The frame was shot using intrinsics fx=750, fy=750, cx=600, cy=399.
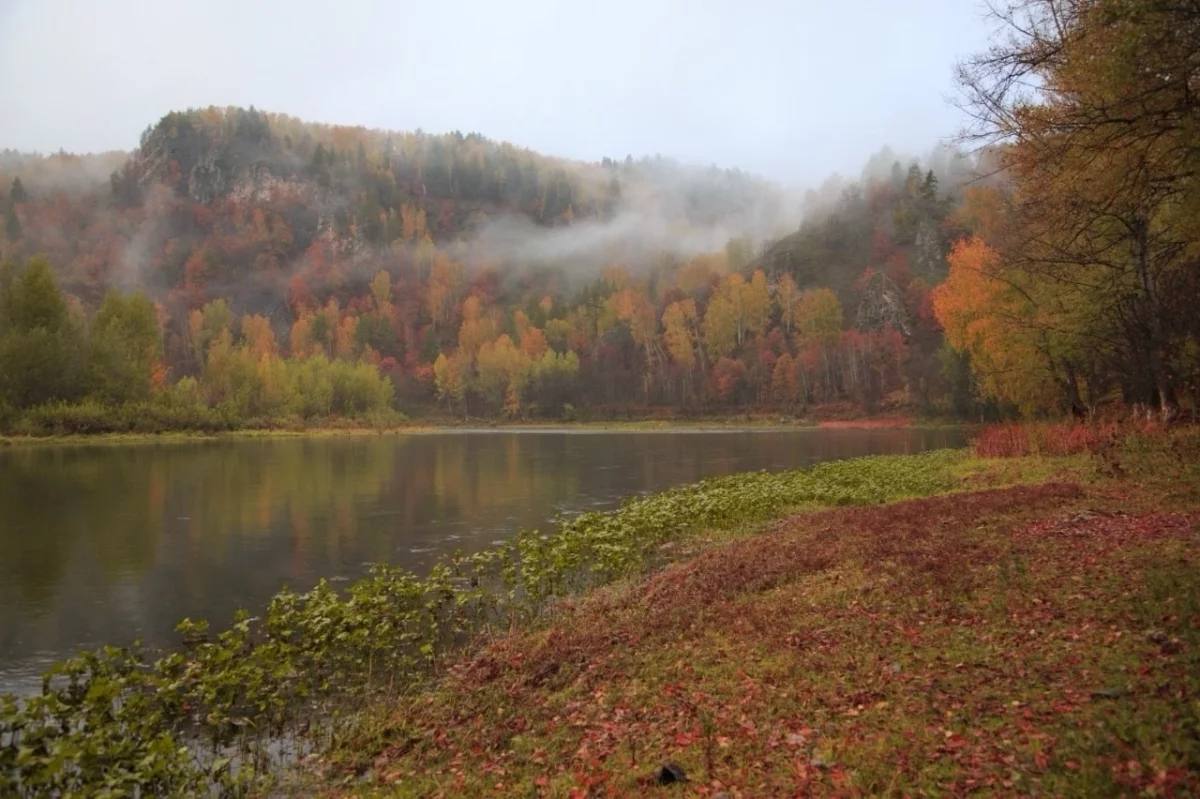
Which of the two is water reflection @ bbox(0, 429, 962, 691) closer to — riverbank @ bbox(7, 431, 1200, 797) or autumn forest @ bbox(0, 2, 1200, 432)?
riverbank @ bbox(7, 431, 1200, 797)

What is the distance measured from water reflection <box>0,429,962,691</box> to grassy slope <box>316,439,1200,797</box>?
816 cm

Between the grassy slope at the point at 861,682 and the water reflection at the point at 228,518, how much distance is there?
8164 mm

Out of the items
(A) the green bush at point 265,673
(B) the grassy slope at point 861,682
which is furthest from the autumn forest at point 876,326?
(A) the green bush at point 265,673

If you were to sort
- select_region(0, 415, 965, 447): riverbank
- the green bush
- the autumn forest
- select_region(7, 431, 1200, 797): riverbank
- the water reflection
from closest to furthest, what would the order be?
1. select_region(7, 431, 1200, 797): riverbank
2. the green bush
3. the autumn forest
4. the water reflection
5. select_region(0, 415, 965, 447): riverbank

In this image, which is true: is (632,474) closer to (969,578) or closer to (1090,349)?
(1090,349)

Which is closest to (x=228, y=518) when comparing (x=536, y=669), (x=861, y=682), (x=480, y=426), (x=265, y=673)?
(x=265, y=673)

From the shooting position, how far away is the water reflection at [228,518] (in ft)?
55.1

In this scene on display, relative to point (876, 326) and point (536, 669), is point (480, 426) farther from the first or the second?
point (536, 669)

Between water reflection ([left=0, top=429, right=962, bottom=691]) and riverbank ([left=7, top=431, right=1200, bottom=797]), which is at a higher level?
riverbank ([left=7, top=431, right=1200, bottom=797])

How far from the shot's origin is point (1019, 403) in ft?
143

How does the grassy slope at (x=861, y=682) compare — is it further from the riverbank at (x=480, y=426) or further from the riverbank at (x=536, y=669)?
the riverbank at (x=480, y=426)

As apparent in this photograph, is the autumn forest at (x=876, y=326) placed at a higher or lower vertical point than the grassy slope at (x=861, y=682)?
higher

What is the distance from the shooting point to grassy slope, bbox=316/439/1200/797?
19.7 ft

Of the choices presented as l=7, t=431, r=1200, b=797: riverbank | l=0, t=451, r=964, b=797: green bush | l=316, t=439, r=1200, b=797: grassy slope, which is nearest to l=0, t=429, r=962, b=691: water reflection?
l=7, t=431, r=1200, b=797: riverbank
